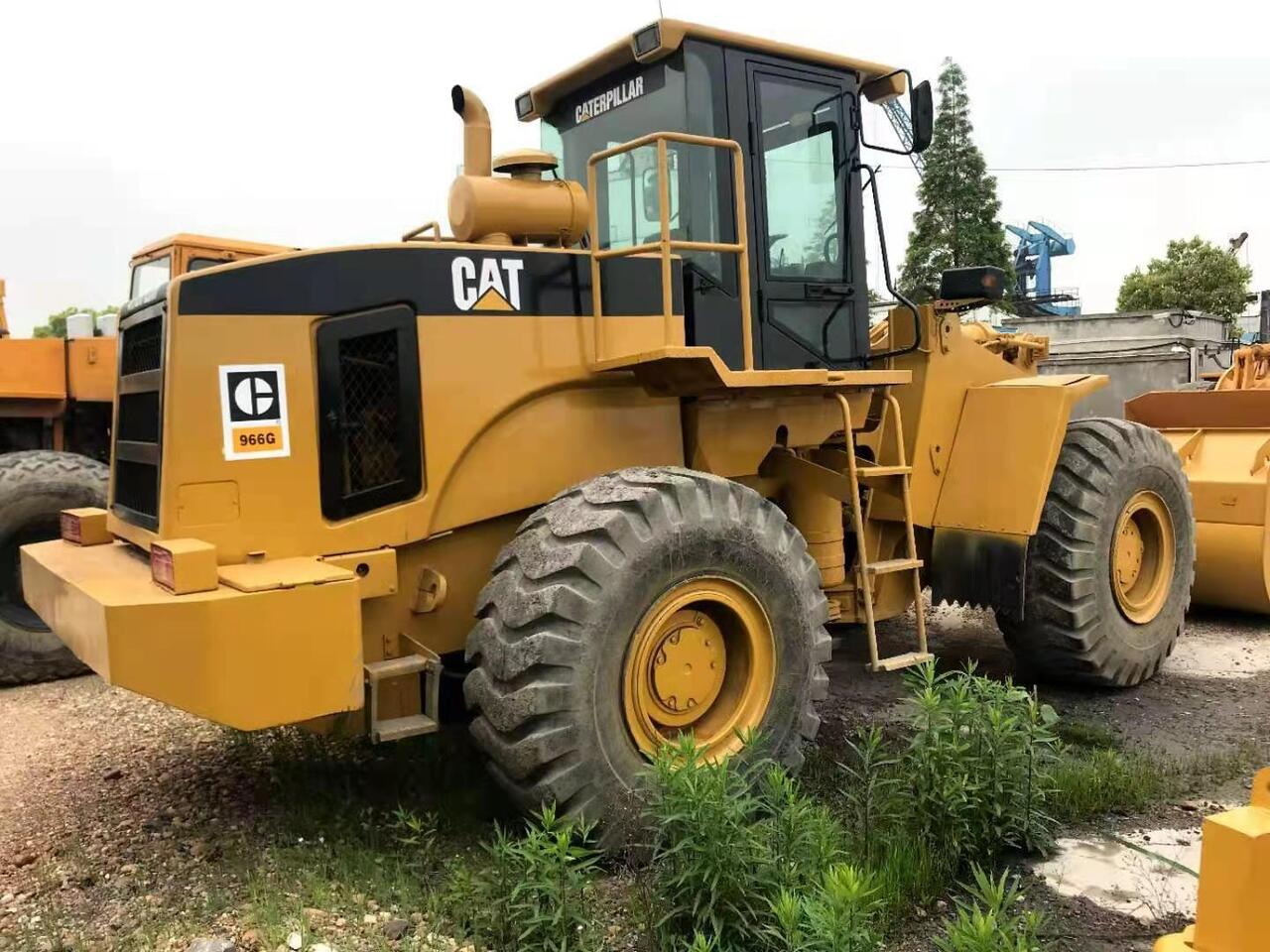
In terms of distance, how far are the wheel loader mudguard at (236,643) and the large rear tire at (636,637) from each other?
47cm

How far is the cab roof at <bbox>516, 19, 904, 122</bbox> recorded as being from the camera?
14.4ft

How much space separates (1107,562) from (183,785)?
4630 millimetres

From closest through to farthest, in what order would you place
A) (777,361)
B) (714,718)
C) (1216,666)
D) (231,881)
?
(231,881) → (714,718) → (777,361) → (1216,666)

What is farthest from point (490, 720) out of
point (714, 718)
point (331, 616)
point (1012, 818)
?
point (1012, 818)

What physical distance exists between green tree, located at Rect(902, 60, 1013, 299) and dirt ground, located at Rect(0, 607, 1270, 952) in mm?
35181

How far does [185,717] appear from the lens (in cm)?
546

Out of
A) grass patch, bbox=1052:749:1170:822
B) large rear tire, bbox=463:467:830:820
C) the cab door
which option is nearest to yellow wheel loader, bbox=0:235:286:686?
the cab door

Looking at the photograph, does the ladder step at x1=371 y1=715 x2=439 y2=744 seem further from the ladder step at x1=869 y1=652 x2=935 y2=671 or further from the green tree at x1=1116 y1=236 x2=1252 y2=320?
the green tree at x1=1116 y1=236 x2=1252 y2=320

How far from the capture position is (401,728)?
11.8ft

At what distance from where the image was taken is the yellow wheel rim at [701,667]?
3.68 meters

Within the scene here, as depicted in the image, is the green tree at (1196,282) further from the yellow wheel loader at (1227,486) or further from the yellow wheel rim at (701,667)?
the yellow wheel rim at (701,667)

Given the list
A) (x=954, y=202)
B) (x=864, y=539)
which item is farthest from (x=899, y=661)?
(x=954, y=202)

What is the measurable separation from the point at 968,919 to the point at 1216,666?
15.1ft

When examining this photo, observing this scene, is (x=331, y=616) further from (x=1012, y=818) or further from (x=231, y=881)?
(x=1012, y=818)
